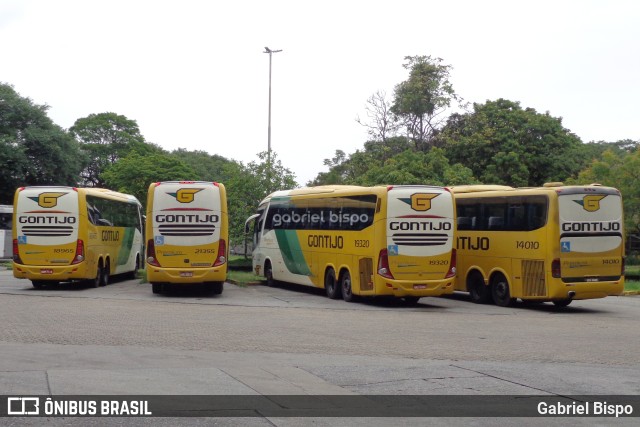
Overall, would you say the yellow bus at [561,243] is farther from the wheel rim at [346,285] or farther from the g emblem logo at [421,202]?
the wheel rim at [346,285]

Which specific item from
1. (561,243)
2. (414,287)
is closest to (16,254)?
(414,287)

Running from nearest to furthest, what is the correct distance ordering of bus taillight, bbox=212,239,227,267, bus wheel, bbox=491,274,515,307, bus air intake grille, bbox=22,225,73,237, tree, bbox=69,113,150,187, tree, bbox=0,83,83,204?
bus wheel, bbox=491,274,515,307
bus taillight, bbox=212,239,227,267
bus air intake grille, bbox=22,225,73,237
tree, bbox=0,83,83,204
tree, bbox=69,113,150,187

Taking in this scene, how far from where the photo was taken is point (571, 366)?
11.7 meters

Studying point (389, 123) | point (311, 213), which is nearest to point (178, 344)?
point (311, 213)

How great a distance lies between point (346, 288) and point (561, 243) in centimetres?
615

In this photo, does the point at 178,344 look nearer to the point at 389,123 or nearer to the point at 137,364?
the point at 137,364

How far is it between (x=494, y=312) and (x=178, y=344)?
34.7 feet

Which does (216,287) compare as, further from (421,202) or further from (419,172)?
(419,172)

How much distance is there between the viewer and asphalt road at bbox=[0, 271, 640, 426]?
957 cm

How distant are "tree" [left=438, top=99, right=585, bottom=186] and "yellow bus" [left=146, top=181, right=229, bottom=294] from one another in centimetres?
3118

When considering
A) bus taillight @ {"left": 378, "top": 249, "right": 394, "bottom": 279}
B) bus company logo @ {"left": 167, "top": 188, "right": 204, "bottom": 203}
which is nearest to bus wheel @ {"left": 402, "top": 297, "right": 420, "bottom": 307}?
bus taillight @ {"left": 378, "top": 249, "right": 394, "bottom": 279}

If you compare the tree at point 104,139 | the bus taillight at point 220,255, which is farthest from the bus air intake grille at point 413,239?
the tree at point 104,139

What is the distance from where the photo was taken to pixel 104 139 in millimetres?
82438

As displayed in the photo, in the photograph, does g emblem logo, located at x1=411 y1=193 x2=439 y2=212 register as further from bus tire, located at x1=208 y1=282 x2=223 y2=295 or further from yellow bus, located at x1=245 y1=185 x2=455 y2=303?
bus tire, located at x1=208 y1=282 x2=223 y2=295
